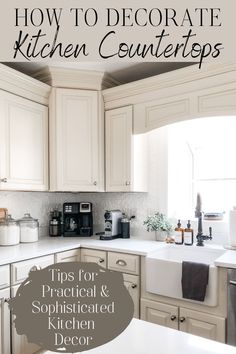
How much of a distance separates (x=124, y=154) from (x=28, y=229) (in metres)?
1.00

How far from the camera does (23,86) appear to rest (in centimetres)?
222

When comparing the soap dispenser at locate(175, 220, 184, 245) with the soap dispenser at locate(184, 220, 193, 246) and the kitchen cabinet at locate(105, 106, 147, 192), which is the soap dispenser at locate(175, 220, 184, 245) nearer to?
the soap dispenser at locate(184, 220, 193, 246)

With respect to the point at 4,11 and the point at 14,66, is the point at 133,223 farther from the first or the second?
the point at 4,11

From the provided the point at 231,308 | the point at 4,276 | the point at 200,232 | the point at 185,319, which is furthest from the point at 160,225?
the point at 4,276

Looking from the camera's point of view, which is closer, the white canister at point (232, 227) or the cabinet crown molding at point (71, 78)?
the white canister at point (232, 227)

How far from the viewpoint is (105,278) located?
1.18 ft

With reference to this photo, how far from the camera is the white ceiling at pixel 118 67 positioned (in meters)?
2.30

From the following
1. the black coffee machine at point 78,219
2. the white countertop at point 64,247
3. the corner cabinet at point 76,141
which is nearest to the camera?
the white countertop at point 64,247

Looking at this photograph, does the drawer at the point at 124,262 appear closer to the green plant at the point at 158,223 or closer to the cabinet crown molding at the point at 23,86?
the green plant at the point at 158,223

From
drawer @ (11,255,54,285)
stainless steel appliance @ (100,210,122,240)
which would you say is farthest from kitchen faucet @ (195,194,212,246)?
drawer @ (11,255,54,285)

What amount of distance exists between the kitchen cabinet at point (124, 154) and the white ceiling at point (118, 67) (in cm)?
34

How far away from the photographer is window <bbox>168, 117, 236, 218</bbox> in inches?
92.3

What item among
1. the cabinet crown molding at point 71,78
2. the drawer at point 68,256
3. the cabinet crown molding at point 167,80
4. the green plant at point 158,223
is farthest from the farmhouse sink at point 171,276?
the cabinet crown molding at point 71,78

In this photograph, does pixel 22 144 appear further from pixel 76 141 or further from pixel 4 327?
pixel 4 327
